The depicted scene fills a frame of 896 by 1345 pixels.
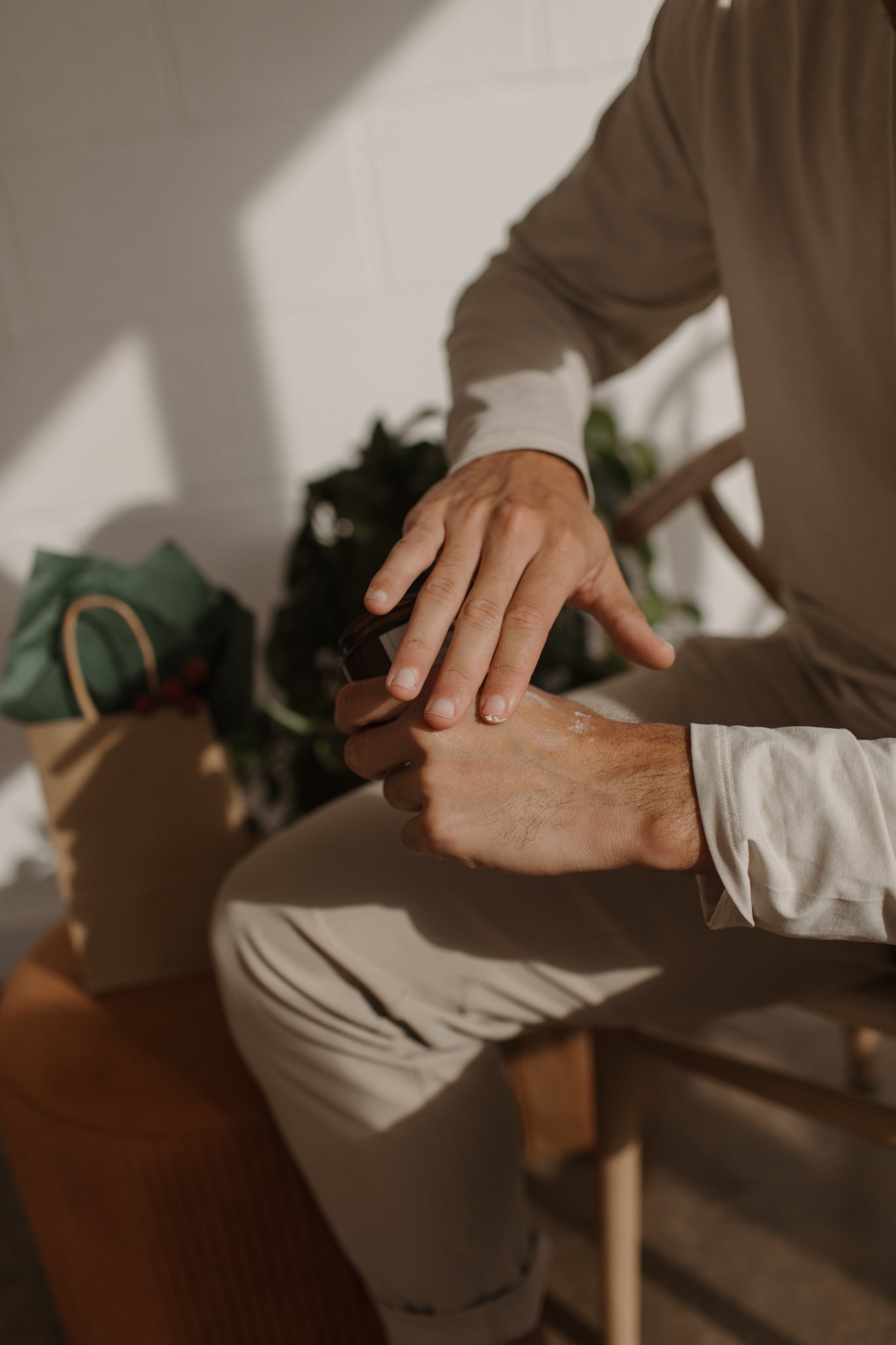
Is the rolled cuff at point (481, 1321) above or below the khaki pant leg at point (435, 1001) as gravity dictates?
below

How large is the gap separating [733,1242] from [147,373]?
1.35 meters

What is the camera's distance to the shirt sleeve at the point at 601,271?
2.52ft

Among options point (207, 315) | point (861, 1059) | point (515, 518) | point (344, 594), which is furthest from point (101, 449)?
point (861, 1059)

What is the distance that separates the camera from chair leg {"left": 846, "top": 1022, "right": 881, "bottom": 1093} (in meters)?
1.19

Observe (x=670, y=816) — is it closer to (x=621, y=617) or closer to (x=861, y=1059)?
(x=621, y=617)

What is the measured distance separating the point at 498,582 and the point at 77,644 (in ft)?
Result: 1.78

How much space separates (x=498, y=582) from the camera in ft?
1.95

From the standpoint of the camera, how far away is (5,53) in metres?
1.26

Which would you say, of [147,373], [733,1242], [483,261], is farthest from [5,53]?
[733,1242]

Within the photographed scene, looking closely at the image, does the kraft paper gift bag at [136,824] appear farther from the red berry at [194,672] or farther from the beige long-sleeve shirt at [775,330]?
the beige long-sleeve shirt at [775,330]

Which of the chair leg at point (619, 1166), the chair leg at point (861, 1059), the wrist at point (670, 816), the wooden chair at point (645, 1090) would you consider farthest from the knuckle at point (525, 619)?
the chair leg at point (861, 1059)

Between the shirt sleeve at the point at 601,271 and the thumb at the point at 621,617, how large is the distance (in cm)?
12

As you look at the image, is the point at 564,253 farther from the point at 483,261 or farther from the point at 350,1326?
the point at 350,1326

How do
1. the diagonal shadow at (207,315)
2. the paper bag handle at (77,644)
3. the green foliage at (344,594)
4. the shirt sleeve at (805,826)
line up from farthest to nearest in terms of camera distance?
the diagonal shadow at (207,315), the green foliage at (344,594), the paper bag handle at (77,644), the shirt sleeve at (805,826)
